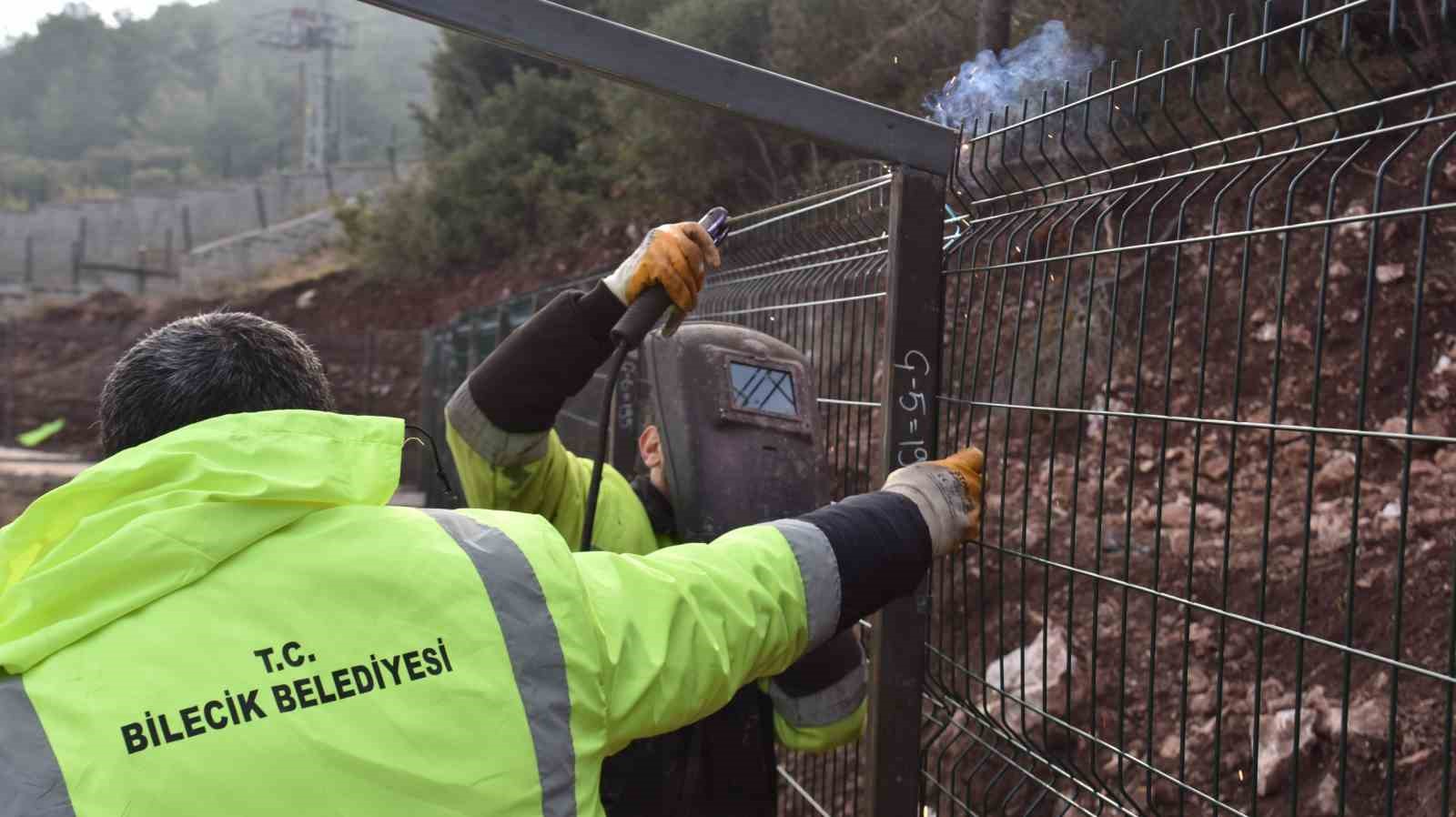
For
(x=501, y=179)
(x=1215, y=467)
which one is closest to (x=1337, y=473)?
(x=1215, y=467)

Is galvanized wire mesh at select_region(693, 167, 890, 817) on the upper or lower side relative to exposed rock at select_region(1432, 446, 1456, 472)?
upper

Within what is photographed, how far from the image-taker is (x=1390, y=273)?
16.9 ft

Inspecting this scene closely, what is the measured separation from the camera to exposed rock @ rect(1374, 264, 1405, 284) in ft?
16.8

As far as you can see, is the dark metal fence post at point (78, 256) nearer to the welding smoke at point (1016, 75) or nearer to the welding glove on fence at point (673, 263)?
the welding smoke at point (1016, 75)

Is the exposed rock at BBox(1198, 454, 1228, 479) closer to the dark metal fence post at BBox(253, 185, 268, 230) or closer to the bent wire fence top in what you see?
the bent wire fence top

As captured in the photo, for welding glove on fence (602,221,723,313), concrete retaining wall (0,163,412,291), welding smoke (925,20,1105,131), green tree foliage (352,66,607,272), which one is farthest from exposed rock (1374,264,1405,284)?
concrete retaining wall (0,163,412,291)

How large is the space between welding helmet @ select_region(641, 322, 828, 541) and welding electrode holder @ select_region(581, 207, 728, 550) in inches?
6.8

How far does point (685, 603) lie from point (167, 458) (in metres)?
0.71

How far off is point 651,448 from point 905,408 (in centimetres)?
81

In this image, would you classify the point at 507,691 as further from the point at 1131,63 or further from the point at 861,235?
the point at 1131,63

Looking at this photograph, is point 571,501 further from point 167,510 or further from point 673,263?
point 167,510

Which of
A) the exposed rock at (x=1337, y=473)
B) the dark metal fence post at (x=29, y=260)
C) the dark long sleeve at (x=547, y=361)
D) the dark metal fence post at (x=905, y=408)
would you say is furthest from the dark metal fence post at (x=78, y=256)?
the dark metal fence post at (x=905, y=408)

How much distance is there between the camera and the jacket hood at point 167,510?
54.0 inches

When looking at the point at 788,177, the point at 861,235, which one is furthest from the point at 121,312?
the point at 861,235
